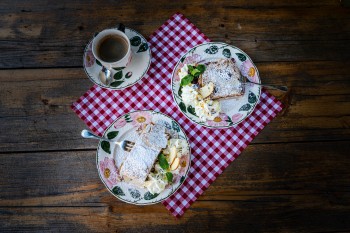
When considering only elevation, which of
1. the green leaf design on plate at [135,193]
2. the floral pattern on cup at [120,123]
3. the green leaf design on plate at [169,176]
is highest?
the floral pattern on cup at [120,123]

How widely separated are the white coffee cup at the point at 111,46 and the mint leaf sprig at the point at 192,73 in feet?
0.87

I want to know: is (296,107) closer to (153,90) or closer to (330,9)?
(330,9)

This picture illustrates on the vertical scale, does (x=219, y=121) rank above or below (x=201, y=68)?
below

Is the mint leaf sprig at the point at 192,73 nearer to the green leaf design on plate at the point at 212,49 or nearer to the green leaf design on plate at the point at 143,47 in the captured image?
the green leaf design on plate at the point at 212,49

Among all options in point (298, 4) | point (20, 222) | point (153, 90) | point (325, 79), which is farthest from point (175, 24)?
point (20, 222)

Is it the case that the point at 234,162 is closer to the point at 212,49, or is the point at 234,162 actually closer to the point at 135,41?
the point at 212,49

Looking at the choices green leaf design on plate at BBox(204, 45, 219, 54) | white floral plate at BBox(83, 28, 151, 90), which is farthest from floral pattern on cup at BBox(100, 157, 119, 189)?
green leaf design on plate at BBox(204, 45, 219, 54)

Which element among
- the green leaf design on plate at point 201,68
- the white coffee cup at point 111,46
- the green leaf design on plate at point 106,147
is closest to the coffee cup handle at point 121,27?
the white coffee cup at point 111,46

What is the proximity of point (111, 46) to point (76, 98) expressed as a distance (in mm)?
297

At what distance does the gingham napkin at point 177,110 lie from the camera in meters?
1.49

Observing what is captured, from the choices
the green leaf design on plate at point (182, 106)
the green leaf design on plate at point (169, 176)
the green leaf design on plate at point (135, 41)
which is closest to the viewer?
the green leaf design on plate at point (169, 176)

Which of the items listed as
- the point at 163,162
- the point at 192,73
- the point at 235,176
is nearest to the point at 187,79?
the point at 192,73

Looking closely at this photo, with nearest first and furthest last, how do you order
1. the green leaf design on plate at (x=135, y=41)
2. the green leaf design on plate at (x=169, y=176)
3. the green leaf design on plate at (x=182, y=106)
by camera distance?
1. the green leaf design on plate at (x=169, y=176)
2. the green leaf design on plate at (x=182, y=106)
3. the green leaf design on plate at (x=135, y=41)

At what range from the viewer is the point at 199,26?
1666mm
